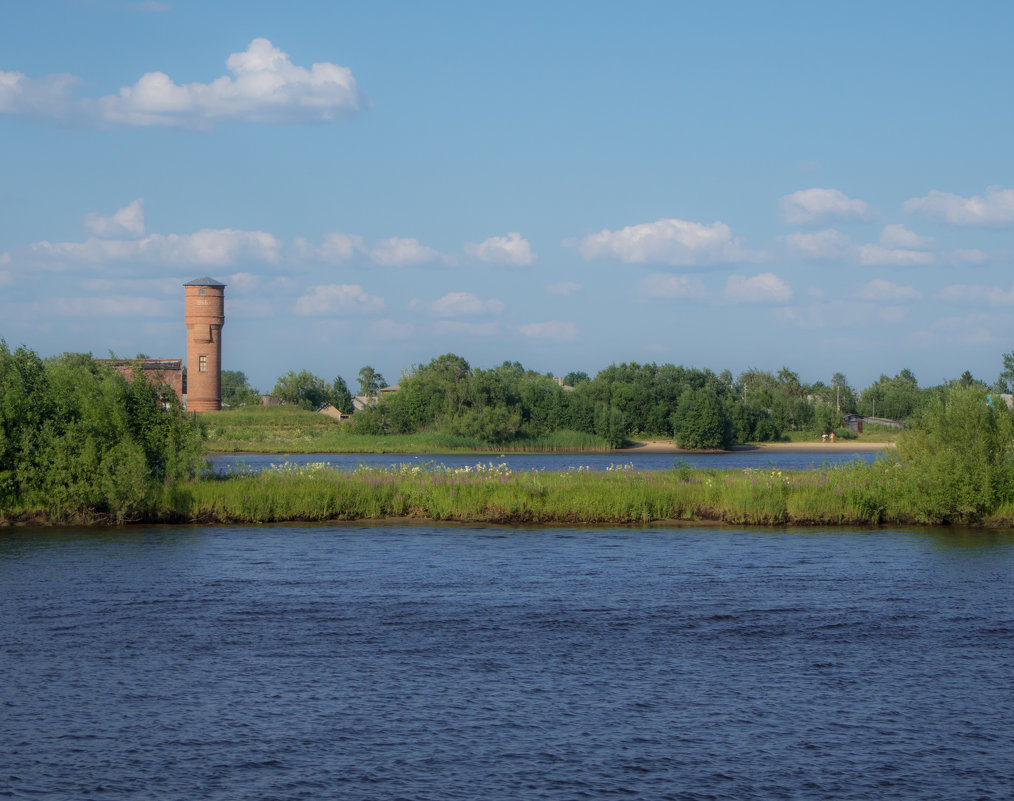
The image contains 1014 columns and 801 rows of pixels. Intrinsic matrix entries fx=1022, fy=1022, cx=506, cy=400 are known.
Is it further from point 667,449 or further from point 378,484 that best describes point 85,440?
point 667,449

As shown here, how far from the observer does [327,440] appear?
357 ft

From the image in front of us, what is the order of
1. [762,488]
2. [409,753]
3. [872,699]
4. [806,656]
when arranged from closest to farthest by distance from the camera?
1. [409,753]
2. [872,699]
3. [806,656]
4. [762,488]

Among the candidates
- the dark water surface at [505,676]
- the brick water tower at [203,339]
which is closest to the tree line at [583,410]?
the brick water tower at [203,339]

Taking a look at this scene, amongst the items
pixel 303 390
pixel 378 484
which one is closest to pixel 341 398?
pixel 303 390

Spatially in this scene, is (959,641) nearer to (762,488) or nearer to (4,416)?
(762,488)

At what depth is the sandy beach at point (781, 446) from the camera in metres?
111

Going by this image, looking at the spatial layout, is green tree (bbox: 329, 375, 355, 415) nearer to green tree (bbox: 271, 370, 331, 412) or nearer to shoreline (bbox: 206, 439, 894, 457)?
green tree (bbox: 271, 370, 331, 412)

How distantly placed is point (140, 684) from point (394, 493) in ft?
61.2

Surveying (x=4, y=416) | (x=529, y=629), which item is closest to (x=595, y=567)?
(x=529, y=629)

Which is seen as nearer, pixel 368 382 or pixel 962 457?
pixel 962 457

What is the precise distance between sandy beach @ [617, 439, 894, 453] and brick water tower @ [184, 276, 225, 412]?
1906 inches

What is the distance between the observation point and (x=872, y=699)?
13.8 metres

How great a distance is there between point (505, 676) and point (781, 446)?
109650mm

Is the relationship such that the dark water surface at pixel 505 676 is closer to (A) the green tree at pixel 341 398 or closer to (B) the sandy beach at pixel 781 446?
(B) the sandy beach at pixel 781 446
